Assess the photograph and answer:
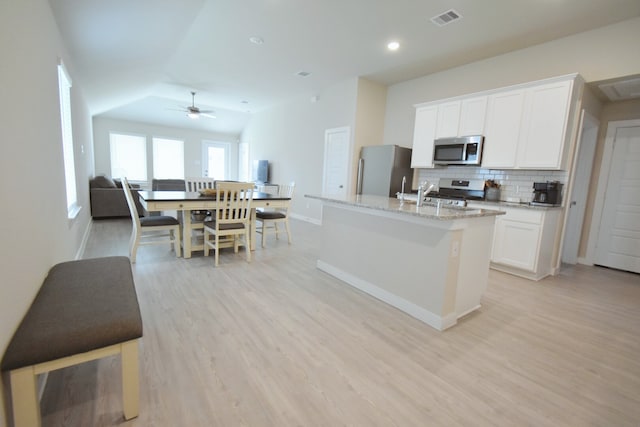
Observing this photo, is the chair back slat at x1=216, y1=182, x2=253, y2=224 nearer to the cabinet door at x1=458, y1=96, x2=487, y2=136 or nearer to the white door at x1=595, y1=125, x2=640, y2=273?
the cabinet door at x1=458, y1=96, x2=487, y2=136

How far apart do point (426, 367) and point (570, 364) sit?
1.02 m

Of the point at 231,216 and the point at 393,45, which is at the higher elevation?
the point at 393,45

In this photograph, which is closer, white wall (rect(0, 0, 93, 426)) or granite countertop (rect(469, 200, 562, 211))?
white wall (rect(0, 0, 93, 426))

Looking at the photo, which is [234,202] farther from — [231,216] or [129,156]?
[129,156]

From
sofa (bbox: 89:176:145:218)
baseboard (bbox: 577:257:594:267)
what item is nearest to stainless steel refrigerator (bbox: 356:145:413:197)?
baseboard (bbox: 577:257:594:267)

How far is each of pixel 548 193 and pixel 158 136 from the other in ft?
33.5

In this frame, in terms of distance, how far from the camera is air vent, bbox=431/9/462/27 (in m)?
3.09

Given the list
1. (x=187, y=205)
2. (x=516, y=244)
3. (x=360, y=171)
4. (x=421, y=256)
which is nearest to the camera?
(x=421, y=256)

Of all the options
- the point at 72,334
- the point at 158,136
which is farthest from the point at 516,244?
the point at 158,136

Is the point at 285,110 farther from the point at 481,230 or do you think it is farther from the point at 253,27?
the point at 481,230

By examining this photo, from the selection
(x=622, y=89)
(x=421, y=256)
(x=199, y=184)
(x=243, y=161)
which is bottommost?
(x=421, y=256)

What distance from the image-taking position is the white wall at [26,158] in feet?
3.70

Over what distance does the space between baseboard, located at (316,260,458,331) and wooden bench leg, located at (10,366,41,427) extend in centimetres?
230

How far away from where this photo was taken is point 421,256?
231 cm
